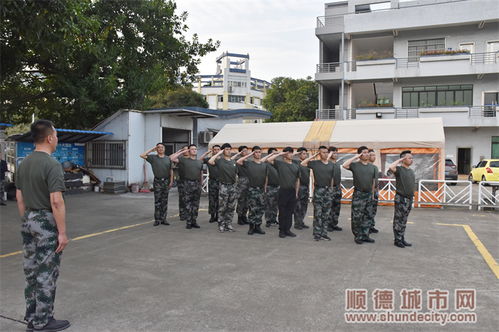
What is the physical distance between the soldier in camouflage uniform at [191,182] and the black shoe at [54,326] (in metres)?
4.94

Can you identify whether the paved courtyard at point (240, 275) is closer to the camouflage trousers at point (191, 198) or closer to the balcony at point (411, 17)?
the camouflage trousers at point (191, 198)

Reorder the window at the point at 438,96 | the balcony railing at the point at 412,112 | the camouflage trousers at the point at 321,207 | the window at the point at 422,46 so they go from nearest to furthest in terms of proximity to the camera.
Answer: the camouflage trousers at the point at 321,207 < the balcony railing at the point at 412,112 < the window at the point at 438,96 < the window at the point at 422,46

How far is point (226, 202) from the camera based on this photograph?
823 centimetres

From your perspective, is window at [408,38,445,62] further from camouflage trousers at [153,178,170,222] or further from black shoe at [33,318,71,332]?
black shoe at [33,318,71,332]

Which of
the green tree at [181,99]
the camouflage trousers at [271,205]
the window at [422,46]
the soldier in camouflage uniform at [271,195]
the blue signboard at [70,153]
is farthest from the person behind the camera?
the green tree at [181,99]

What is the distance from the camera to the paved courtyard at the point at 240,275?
386 centimetres

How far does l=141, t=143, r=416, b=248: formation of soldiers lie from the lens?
7.32 m

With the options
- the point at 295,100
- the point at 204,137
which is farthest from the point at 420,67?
the point at 295,100

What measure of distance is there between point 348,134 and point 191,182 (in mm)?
7064

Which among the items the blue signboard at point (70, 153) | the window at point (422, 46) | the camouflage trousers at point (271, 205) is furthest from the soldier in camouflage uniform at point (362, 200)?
the window at point (422, 46)

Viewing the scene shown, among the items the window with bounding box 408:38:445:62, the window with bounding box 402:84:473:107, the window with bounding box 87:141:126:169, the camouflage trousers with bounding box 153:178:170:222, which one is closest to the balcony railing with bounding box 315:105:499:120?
the window with bounding box 402:84:473:107

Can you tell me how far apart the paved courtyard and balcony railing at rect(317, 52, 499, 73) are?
58.7ft

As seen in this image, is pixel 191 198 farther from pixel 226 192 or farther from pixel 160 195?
pixel 226 192

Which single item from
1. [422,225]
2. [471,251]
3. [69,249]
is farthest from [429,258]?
[69,249]
